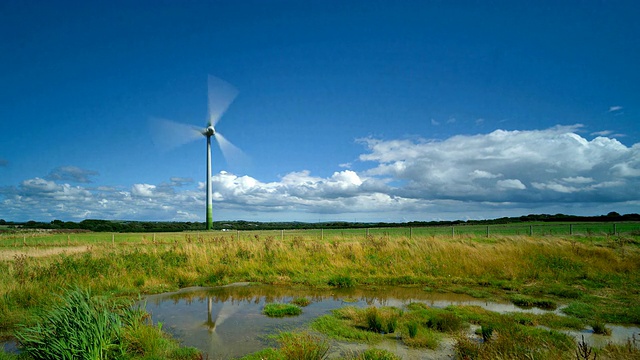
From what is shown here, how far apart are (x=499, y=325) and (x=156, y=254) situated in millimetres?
16394

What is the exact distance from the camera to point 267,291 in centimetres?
1327

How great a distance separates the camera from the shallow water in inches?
291

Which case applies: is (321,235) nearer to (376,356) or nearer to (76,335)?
(376,356)

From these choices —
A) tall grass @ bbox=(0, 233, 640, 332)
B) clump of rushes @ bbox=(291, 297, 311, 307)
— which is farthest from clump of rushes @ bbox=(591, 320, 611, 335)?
clump of rushes @ bbox=(291, 297, 311, 307)

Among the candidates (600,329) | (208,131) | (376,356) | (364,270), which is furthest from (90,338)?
(208,131)

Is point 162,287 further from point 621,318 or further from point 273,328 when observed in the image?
point 621,318

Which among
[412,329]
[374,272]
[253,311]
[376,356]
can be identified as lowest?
A: [253,311]

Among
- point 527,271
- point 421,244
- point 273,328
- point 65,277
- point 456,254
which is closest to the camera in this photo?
point 273,328

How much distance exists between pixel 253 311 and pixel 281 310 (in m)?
0.97

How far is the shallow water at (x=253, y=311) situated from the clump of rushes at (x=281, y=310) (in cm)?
22

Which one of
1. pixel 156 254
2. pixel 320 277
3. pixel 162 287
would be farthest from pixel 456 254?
pixel 156 254

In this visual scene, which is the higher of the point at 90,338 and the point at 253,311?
the point at 90,338

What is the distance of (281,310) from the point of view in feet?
32.7

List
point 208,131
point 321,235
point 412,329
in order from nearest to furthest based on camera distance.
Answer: point 412,329
point 321,235
point 208,131
